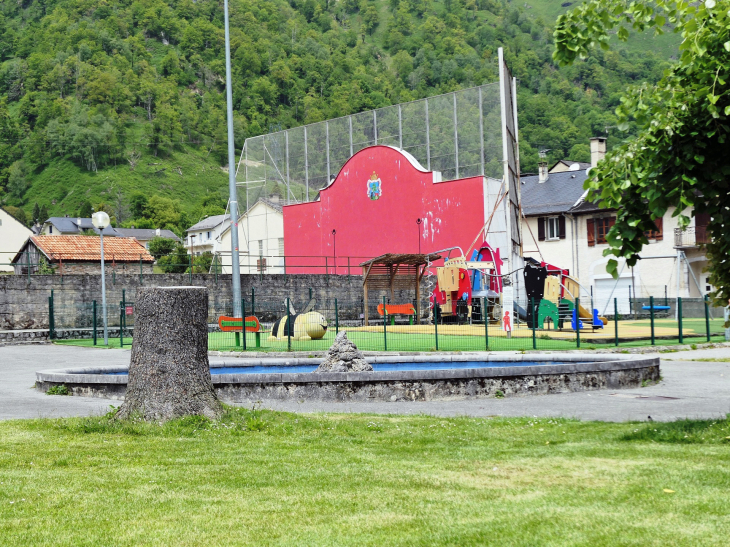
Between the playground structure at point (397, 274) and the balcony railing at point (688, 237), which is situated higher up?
the balcony railing at point (688, 237)

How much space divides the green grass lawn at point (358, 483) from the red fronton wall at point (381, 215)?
3470cm

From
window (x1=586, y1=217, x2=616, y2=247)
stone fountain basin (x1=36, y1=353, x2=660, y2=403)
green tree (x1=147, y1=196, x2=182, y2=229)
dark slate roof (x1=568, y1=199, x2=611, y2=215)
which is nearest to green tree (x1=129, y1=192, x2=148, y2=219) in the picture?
green tree (x1=147, y1=196, x2=182, y2=229)

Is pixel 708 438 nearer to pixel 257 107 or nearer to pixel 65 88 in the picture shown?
pixel 257 107

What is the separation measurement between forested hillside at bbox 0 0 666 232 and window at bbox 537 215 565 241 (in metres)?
77.6

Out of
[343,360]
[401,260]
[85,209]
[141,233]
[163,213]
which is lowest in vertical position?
[343,360]

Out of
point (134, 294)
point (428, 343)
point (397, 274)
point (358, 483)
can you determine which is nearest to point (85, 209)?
point (134, 294)

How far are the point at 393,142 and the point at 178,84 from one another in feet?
490

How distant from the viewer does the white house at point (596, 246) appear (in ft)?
170

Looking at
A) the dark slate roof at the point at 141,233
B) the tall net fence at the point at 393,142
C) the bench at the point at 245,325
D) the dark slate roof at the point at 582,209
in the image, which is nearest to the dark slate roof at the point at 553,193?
the dark slate roof at the point at 582,209

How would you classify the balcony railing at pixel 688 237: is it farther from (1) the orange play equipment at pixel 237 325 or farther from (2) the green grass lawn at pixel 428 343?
(1) the orange play equipment at pixel 237 325

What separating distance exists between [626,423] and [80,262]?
63.5 metres

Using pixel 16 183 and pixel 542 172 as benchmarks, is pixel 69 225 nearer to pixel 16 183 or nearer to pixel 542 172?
pixel 16 183

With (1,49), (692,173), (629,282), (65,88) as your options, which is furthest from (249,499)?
(1,49)

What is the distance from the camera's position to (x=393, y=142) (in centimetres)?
4853
